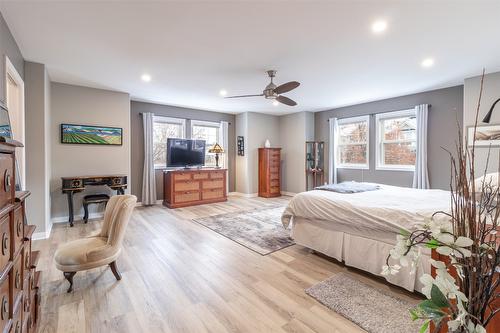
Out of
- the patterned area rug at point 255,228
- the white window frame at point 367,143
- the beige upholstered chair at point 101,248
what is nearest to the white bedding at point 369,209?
the patterned area rug at point 255,228

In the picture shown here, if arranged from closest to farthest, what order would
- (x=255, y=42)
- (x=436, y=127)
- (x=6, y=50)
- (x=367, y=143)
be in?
(x=6, y=50), (x=255, y=42), (x=436, y=127), (x=367, y=143)

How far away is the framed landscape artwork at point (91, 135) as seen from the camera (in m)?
4.41

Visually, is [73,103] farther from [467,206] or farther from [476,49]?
[476,49]

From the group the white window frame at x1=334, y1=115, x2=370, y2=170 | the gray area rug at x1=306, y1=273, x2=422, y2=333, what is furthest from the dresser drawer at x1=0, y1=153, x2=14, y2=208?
the white window frame at x1=334, y1=115, x2=370, y2=170

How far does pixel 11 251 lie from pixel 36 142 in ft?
10.8

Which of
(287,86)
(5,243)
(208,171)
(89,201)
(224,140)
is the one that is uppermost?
(287,86)

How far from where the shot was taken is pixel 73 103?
4.46m

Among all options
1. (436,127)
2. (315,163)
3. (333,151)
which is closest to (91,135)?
(315,163)

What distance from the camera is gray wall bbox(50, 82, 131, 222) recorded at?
4.34 meters

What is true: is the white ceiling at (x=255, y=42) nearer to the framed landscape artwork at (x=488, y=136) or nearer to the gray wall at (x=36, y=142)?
the gray wall at (x=36, y=142)

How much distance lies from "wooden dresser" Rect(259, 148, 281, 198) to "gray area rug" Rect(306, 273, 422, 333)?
15.2ft

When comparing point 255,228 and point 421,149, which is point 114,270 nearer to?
point 255,228

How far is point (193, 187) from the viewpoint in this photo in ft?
19.2

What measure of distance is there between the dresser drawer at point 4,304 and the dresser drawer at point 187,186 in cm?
462
